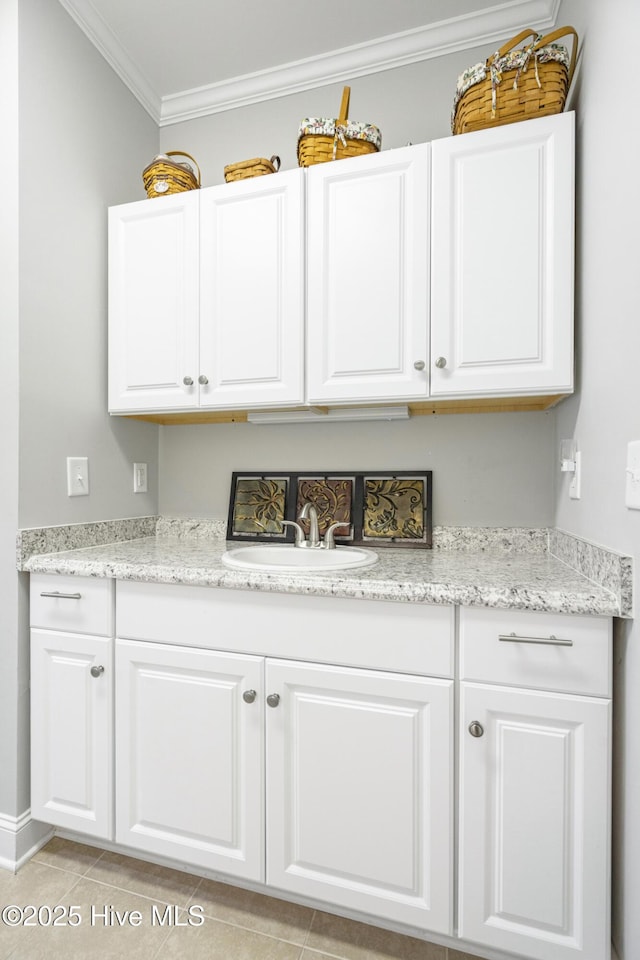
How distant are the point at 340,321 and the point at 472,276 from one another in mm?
388

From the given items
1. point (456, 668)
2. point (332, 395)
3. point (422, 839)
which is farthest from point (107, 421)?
point (422, 839)

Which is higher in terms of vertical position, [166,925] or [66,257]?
[66,257]

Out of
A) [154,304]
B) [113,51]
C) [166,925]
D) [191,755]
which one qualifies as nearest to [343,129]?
[154,304]

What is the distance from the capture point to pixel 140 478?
1.96m

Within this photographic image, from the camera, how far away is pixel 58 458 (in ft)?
5.17

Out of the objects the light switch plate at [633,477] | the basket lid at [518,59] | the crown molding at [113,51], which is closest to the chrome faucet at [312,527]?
the light switch plate at [633,477]

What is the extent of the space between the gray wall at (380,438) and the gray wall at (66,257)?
0.25 metres

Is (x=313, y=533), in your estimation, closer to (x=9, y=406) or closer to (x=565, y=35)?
(x=9, y=406)

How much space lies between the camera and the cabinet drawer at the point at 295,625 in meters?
1.11

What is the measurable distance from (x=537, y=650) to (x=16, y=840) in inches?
61.3

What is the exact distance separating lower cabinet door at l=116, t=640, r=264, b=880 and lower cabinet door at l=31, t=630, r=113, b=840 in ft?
0.15

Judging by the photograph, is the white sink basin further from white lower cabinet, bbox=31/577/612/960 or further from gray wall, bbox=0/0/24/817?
gray wall, bbox=0/0/24/817

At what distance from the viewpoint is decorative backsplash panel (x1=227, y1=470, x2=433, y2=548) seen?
173cm

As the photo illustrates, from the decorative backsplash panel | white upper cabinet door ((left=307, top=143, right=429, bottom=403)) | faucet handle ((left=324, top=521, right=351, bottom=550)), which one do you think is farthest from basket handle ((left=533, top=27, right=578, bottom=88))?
faucet handle ((left=324, top=521, right=351, bottom=550))
